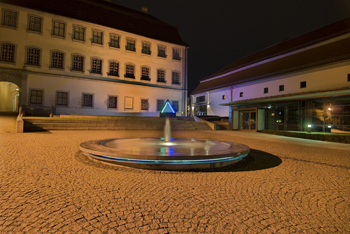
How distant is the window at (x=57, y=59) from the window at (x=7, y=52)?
386 centimetres

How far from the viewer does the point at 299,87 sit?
23203 millimetres

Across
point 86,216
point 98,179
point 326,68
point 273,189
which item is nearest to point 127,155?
point 98,179

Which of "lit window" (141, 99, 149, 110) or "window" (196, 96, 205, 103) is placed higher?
"window" (196, 96, 205, 103)

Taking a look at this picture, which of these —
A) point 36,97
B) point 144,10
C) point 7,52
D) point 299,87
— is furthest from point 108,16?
point 299,87

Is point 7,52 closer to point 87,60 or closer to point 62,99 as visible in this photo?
point 62,99

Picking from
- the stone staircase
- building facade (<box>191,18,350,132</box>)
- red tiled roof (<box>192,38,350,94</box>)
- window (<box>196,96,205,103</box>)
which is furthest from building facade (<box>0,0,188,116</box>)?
building facade (<box>191,18,350,132</box>)

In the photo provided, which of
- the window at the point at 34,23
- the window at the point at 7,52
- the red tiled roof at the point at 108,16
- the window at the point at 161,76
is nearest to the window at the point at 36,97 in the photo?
the window at the point at 7,52

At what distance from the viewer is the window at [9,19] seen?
23.2 m

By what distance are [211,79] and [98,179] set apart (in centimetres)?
3696

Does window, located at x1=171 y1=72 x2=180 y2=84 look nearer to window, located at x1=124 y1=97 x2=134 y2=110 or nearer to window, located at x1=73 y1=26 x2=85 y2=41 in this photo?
window, located at x1=124 y1=97 x2=134 y2=110

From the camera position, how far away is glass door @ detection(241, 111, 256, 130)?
24.0 m

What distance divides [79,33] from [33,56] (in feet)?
19.8

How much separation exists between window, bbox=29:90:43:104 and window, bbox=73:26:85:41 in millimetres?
8036

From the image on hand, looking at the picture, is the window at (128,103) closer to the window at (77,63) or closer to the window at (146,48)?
the window at (77,63)
